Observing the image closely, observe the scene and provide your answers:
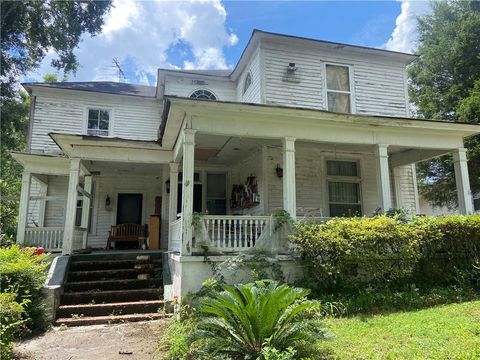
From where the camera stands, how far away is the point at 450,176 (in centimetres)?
2073

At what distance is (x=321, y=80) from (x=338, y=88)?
2.26 ft

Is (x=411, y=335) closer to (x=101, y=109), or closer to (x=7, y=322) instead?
(x=7, y=322)

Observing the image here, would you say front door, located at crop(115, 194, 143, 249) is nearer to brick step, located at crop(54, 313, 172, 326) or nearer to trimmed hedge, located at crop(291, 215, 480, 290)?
brick step, located at crop(54, 313, 172, 326)

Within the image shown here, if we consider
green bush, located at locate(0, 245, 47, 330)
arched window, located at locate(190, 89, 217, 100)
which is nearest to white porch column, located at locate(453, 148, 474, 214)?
arched window, located at locate(190, 89, 217, 100)

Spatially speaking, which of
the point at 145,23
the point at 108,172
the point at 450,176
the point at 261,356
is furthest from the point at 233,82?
the point at 450,176

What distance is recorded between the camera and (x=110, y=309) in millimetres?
7191

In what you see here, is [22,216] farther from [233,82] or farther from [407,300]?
[407,300]

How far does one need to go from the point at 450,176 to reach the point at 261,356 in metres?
20.6

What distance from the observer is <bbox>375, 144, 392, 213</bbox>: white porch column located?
8.94 m

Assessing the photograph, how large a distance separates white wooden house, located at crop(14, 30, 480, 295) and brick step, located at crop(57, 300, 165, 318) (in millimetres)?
623

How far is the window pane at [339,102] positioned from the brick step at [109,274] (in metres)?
7.50

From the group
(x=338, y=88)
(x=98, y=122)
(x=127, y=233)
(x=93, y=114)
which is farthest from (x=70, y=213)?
(x=338, y=88)

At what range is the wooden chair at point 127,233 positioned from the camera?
42.4 feet

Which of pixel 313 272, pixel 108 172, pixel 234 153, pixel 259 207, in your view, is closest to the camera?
pixel 313 272
